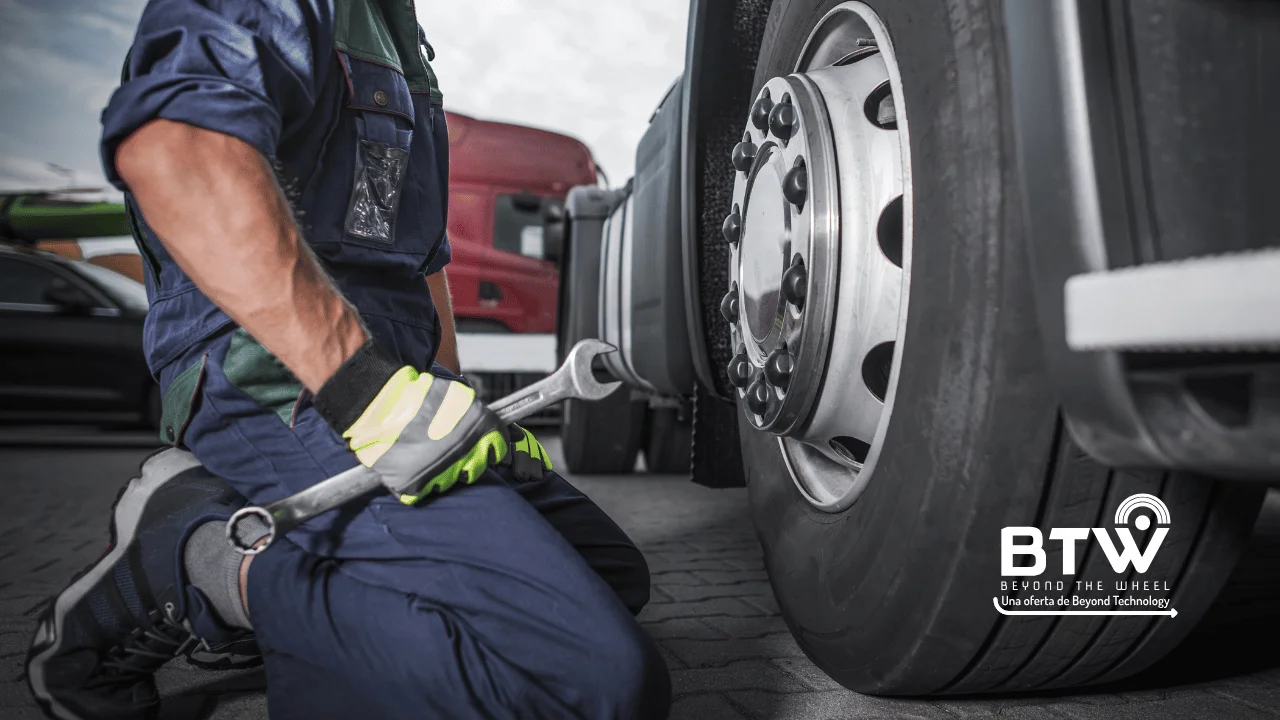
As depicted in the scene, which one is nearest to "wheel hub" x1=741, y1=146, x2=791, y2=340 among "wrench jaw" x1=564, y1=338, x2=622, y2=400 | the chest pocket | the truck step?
"wrench jaw" x1=564, y1=338, x2=622, y2=400

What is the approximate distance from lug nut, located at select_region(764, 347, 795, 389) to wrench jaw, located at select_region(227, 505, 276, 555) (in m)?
0.72

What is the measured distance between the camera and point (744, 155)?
1520 millimetres

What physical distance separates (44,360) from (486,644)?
5.90 m

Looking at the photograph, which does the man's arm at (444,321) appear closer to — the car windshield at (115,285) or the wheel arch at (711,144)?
the wheel arch at (711,144)

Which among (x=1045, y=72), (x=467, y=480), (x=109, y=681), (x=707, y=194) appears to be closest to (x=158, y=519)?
(x=109, y=681)

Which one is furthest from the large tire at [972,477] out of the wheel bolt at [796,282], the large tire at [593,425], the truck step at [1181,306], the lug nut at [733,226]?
the large tire at [593,425]

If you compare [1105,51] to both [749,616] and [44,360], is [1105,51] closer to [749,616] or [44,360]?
[749,616]

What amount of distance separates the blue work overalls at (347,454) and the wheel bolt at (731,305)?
1.72ft

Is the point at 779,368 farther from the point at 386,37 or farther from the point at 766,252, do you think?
the point at 386,37

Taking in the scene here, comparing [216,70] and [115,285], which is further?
[115,285]

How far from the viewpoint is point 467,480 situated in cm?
123

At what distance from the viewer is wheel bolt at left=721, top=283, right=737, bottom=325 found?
160 cm

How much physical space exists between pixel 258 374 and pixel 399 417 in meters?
0.26

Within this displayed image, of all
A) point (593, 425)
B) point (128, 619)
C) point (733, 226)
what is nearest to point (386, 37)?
point (733, 226)
